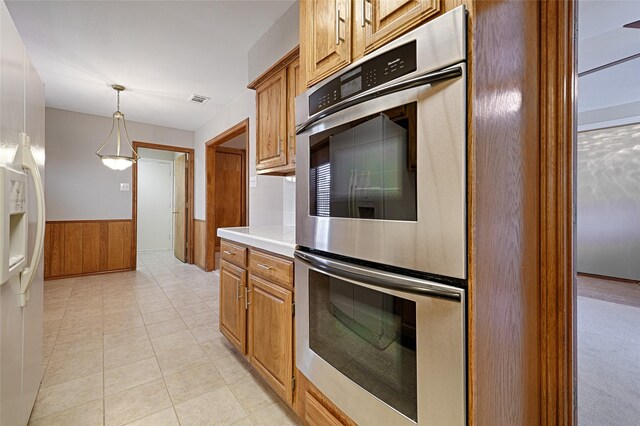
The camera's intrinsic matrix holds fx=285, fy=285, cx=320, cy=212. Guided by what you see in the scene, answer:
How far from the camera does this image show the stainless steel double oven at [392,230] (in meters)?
0.69

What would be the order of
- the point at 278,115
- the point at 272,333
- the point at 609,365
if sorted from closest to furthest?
the point at 272,333
the point at 609,365
the point at 278,115

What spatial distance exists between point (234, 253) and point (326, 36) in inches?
54.9

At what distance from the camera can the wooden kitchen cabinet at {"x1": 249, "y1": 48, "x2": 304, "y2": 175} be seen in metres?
1.94

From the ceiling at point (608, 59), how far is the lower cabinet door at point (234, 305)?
7.07 ft

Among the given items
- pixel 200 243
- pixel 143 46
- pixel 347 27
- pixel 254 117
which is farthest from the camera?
pixel 200 243

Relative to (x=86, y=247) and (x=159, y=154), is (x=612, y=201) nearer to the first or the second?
(x=86, y=247)

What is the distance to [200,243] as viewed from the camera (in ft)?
16.2

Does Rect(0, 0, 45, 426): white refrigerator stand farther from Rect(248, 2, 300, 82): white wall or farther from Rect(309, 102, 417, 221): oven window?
Rect(248, 2, 300, 82): white wall

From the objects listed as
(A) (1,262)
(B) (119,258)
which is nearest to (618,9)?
(A) (1,262)

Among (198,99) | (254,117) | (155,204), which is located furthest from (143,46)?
(155,204)

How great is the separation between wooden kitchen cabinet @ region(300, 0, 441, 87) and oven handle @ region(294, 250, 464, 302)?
2.33ft

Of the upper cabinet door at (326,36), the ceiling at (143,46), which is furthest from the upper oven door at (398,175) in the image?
the ceiling at (143,46)

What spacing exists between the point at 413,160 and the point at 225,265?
169 centimetres

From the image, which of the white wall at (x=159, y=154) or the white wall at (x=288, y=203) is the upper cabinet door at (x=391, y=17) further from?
the white wall at (x=159, y=154)
